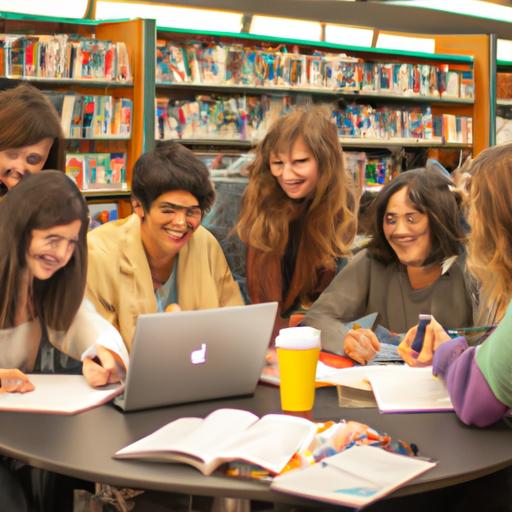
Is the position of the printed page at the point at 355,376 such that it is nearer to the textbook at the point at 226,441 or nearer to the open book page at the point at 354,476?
the textbook at the point at 226,441

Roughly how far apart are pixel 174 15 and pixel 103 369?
5451 mm

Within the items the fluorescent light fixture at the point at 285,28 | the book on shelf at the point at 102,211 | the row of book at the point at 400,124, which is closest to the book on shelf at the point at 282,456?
the book on shelf at the point at 102,211

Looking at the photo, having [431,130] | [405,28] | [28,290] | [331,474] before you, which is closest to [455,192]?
[28,290]

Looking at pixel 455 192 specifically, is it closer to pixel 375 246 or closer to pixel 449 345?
pixel 375 246

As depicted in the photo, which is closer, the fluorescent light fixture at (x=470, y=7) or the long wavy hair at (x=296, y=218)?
the long wavy hair at (x=296, y=218)

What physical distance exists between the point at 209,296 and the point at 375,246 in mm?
549

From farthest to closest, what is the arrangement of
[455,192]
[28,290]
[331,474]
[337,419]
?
[455,192] < [28,290] < [337,419] < [331,474]

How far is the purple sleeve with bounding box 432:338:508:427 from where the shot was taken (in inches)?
68.1

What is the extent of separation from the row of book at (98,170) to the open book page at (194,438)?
4.31 m

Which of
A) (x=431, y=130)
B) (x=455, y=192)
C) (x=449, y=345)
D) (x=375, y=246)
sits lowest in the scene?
(x=449, y=345)

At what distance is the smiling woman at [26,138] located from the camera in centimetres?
274

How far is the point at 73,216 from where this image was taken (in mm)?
2248

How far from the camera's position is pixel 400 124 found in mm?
7617

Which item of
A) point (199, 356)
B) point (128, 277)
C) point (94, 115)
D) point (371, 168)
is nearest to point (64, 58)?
point (94, 115)
